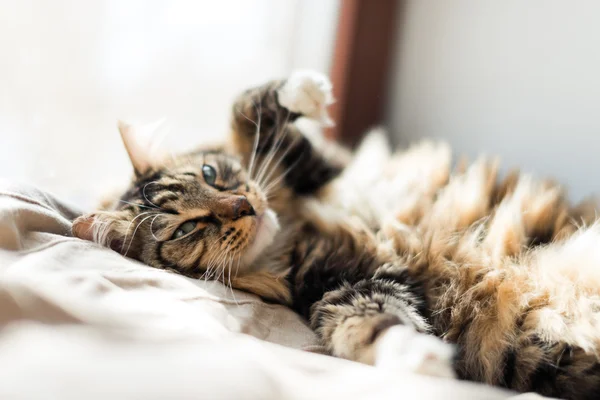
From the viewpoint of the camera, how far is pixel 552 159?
155cm

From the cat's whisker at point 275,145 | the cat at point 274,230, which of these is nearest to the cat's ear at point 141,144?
the cat at point 274,230

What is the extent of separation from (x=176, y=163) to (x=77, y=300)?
674 mm

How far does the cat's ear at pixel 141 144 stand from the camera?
129 centimetres

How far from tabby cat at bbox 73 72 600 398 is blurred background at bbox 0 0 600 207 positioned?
32 cm

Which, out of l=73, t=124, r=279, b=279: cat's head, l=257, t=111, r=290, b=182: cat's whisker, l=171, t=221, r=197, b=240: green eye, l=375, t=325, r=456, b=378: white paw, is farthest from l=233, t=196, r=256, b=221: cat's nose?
l=375, t=325, r=456, b=378: white paw

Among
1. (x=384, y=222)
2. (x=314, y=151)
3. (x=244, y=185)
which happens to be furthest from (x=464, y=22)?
(x=244, y=185)

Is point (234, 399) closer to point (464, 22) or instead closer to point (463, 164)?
point (463, 164)

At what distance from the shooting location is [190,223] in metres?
1.19

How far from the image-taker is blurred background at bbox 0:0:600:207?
1435 mm

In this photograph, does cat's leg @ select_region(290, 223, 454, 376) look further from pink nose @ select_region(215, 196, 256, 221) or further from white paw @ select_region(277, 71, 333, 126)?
white paw @ select_region(277, 71, 333, 126)

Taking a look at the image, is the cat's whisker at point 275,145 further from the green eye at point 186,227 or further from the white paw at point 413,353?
Result: the white paw at point 413,353

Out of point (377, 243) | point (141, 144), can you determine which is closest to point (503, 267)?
point (377, 243)

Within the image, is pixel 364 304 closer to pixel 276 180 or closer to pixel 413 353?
pixel 413 353

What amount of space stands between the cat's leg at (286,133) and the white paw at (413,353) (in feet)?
2.17
